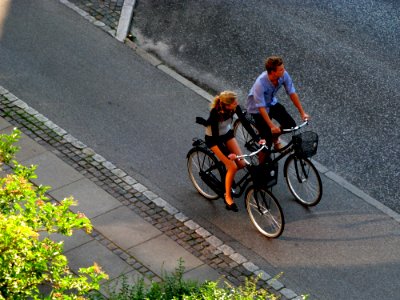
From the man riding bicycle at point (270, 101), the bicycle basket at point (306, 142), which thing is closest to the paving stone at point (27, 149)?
the man riding bicycle at point (270, 101)

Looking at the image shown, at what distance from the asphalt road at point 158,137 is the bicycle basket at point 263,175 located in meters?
0.70

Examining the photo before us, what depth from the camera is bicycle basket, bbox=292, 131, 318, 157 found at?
40.7 ft

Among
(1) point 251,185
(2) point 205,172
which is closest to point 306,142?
(1) point 251,185

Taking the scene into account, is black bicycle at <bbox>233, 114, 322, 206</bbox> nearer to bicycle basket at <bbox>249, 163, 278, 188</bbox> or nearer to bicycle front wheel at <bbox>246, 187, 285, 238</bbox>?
bicycle basket at <bbox>249, 163, 278, 188</bbox>

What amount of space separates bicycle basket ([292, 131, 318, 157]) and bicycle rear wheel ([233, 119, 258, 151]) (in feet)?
5.58

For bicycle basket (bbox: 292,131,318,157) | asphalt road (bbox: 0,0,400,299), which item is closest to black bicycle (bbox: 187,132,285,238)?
asphalt road (bbox: 0,0,400,299)

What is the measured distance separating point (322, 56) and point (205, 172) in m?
5.06

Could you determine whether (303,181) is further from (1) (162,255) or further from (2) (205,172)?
(1) (162,255)

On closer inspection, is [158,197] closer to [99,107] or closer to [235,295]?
[99,107]

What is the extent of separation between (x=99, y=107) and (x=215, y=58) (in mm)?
2736

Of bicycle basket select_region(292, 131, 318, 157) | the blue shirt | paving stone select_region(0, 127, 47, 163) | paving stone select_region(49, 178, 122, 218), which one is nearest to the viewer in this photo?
bicycle basket select_region(292, 131, 318, 157)

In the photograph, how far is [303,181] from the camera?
13289 mm

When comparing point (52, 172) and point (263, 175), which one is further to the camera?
→ point (52, 172)

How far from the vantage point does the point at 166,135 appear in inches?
586
